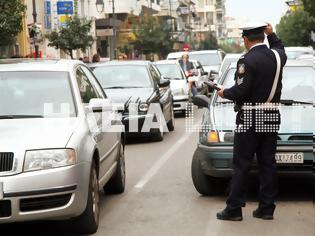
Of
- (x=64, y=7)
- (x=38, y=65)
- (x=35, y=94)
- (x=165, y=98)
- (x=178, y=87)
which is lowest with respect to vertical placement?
(x=178, y=87)

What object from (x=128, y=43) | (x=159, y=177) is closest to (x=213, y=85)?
(x=159, y=177)

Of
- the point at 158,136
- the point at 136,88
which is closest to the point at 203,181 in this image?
the point at 158,136

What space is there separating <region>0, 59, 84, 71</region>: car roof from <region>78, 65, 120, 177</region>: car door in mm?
240

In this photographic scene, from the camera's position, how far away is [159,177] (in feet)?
30.5

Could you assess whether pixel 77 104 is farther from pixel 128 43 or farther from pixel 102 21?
pixel 128 43

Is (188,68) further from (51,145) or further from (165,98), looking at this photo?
(51,145)

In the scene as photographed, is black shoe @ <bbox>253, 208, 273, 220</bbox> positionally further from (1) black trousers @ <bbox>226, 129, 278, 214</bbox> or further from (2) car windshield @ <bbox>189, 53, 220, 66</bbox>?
(2) car windshield @ <bbox>189, 53, 220, 66</bbox>

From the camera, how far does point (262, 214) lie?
21.9 feet

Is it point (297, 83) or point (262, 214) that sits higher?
point (297, 83)

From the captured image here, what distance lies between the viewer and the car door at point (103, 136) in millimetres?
6766

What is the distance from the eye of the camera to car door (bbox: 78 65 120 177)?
266 inches

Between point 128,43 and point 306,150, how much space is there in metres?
52.8

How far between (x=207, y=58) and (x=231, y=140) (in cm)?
2409

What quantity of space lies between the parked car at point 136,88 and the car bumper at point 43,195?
7.27 m
